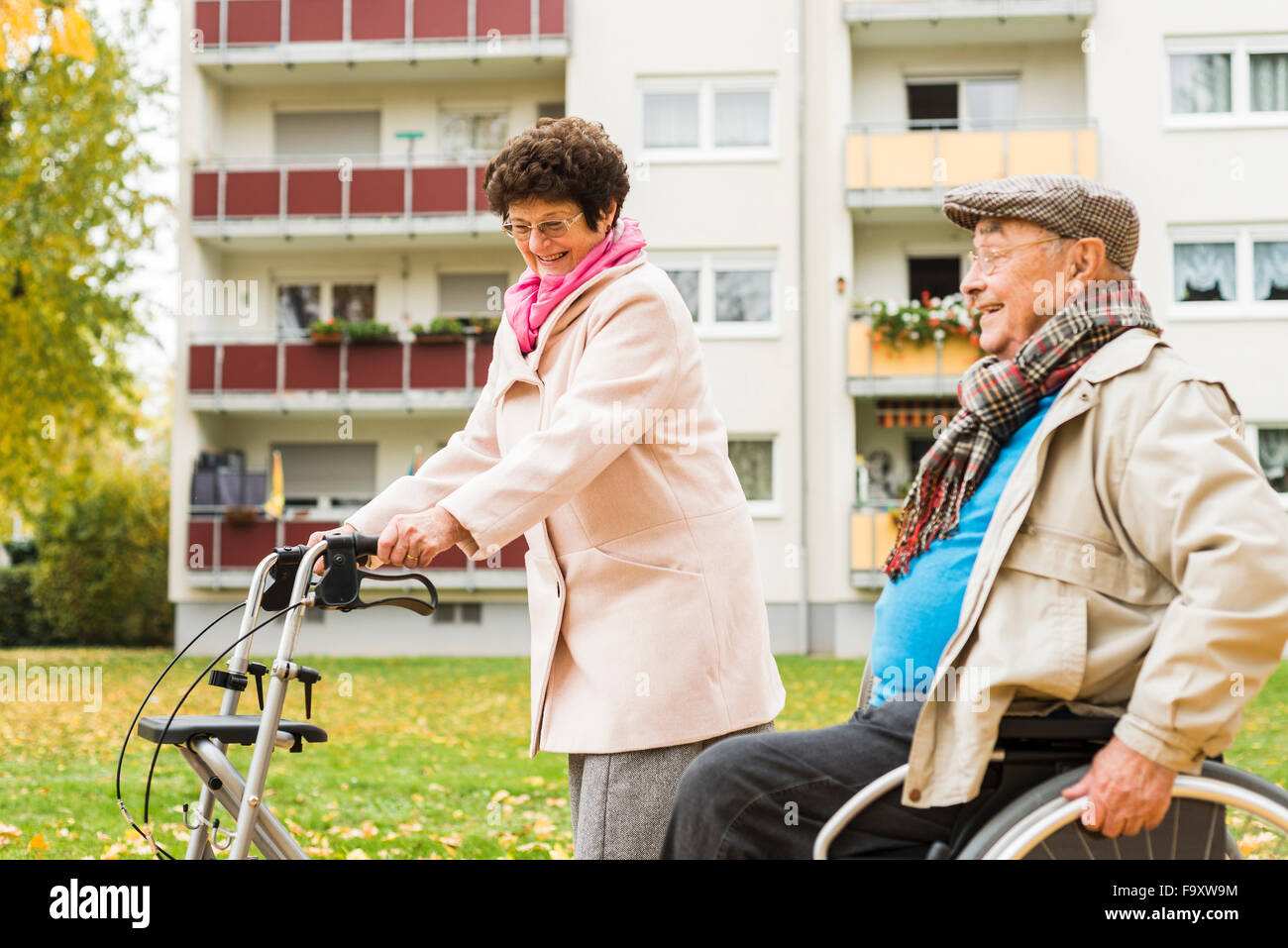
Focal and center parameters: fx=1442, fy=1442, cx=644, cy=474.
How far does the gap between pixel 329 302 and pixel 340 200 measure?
2101mm

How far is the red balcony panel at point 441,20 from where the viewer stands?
23.4 m

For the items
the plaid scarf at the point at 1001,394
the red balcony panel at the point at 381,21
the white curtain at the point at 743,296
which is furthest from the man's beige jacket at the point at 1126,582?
the red balcony panel at the point at 381,21

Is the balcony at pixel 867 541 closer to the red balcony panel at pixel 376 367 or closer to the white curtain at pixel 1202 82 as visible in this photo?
the red balcony panel at pixel 376 367

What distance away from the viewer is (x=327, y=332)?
2308 centimetres

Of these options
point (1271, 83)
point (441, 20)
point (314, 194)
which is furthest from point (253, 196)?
point (1271, 83)

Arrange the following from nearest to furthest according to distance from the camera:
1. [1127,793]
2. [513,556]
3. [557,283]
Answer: [1127,793] < [557,283] < [513,556]

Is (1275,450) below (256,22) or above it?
below

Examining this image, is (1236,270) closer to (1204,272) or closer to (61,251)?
(1204,272)

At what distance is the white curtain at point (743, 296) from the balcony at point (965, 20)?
4.22m

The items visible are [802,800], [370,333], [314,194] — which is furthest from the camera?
[314,194]

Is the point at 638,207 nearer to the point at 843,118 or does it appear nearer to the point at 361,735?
the point at 843,118

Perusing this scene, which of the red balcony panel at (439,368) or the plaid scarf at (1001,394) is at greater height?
the red balcony panel at (439,368)

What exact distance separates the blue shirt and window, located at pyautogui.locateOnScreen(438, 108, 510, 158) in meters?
22.5

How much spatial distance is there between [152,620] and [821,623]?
46.1ft
